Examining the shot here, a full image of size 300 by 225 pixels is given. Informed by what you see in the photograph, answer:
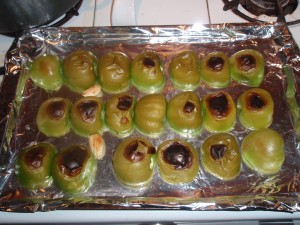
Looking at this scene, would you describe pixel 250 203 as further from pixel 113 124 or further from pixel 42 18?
pixel 42 18

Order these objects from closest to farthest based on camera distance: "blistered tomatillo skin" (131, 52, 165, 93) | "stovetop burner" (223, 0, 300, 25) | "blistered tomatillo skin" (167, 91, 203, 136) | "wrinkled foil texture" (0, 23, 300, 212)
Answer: "wrinkled foil texture" (0, 23, 300, 212)
"blistered tomatillo skin" (167, 91, 203, 136)
"blistered tomatillo skin" (131, 52, 165, 93)
"stovetop burner" (223, 0, 300, 25)

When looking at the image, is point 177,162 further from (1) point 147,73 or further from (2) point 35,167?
(2) point 35,167

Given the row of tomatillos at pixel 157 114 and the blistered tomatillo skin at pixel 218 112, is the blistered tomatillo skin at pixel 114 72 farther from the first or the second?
the blistered tomatillo skin at pixel 218 112

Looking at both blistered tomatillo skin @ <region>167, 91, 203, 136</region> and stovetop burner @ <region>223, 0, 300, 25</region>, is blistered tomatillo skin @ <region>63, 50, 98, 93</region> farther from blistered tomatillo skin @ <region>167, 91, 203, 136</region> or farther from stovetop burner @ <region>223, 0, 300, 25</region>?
stovetop burner @ <region>223, 0, 300, 25</region>

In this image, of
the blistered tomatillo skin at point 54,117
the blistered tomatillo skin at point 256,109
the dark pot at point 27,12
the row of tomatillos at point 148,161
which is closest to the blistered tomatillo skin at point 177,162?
the row of tomatillos at point 148,161

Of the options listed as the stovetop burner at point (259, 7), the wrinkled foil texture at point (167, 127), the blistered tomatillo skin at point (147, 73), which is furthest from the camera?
the stovetop burner at point (259, 7)

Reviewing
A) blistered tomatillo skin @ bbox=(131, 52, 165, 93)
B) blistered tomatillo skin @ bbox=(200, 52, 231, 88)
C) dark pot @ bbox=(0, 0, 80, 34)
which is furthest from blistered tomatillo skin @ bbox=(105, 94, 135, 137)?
dark pot @ bbox=(0, 0, 80, 34)

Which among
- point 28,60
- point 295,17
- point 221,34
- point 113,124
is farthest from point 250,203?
point 28,60
